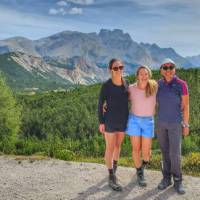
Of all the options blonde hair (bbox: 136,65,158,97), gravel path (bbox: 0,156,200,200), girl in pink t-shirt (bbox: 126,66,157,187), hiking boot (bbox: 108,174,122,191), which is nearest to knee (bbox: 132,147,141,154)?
girl in pink t-shirt (bbox: 126,66,157,187)

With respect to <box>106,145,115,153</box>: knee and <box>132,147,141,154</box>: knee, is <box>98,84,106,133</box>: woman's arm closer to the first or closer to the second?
<box>106,145,115,153</box>: knee

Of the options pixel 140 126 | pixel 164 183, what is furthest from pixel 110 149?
pixel 164 183

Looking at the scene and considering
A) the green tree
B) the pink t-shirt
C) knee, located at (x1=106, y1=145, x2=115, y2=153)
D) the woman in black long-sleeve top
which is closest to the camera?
the pink t-shirt

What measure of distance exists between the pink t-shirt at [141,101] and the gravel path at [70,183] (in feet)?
7.92

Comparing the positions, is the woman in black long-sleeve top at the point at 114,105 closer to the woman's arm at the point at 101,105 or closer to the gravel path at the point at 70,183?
the woman's arm at the point at 101,105

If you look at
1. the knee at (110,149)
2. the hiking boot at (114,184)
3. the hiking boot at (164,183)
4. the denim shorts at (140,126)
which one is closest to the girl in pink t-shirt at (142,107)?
the denim shorts at (140,126)

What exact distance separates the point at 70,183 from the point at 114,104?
325cm

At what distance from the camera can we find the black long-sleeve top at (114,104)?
12.3 metres

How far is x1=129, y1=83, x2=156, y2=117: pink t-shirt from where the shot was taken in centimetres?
1220

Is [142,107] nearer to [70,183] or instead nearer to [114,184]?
[114,184]

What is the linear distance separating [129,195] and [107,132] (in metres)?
1.95

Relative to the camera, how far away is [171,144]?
12.3 meters

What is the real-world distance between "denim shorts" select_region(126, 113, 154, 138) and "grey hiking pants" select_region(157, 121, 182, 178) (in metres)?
0.28

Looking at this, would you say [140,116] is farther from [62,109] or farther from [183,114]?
[62,109]
